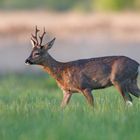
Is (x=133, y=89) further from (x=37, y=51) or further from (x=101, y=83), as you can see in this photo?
(x=37, y=51)

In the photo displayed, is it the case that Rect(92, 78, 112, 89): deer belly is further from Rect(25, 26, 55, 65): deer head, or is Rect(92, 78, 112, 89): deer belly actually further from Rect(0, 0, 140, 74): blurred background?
Rect(0, 0, 140, 74): blurred background

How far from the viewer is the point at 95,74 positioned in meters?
13.0

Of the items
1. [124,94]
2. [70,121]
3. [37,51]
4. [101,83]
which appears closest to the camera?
[70,121]

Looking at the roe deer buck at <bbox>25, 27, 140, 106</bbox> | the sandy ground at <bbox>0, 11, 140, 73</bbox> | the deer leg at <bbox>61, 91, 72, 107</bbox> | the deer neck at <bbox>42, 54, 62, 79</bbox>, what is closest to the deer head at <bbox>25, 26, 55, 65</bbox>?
the roe deer buck at <bbox>25, 27, 140, 106</bbox>

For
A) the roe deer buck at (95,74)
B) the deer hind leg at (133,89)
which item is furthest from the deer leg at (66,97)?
the deer hind leg at (133,89)

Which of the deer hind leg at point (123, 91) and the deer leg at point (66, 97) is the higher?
the deer hind leg at point (123, 91)

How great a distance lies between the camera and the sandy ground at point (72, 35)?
27422 millimetres

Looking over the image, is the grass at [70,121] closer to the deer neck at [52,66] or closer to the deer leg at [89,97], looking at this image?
the deer leg at [89,97]

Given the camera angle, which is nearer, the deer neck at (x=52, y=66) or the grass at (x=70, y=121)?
the grass at (x=70, y=121)

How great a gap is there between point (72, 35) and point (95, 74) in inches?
793

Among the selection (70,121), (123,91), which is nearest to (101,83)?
(123,91)

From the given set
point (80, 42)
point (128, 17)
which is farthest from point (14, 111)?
→ point (128, 17)

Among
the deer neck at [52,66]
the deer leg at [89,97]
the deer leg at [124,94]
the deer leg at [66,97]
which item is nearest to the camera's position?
the deer leg at [89,97]

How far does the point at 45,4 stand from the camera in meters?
53.8
